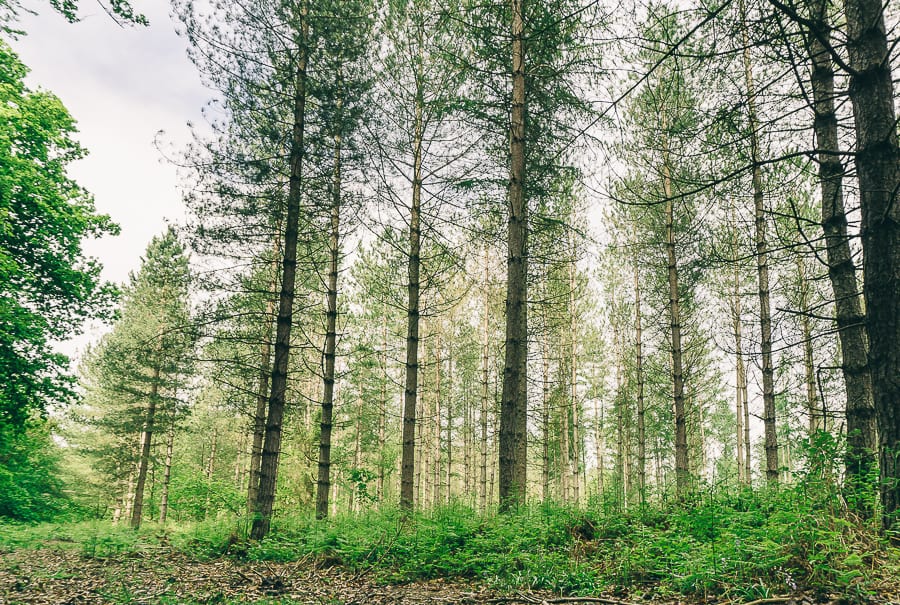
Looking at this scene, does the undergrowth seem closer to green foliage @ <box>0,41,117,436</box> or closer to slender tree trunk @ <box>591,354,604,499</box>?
green foliage @ <box>0,41,117,436</box>

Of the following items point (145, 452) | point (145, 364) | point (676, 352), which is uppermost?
point (676, 352)

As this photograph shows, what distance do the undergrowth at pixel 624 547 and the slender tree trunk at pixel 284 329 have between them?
0.67 m

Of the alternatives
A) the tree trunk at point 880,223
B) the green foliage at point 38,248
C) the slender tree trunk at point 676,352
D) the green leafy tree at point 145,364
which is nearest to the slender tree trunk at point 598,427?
the slender tree trunk at point 676,352

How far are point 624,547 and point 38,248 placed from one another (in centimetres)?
1712

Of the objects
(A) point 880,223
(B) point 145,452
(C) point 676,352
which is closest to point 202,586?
(A) point 880,223

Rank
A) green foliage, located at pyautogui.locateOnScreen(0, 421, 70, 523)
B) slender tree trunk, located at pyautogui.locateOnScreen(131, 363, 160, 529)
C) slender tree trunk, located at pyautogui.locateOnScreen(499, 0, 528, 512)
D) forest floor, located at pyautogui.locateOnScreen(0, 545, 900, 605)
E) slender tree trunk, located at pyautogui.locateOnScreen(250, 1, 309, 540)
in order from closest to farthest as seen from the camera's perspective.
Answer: forest floor, located at pyautogui.locateOnScreen(0, 545, 900, 605)
slender tree trunk, located at pyautogui.locateOnScreen(499, 0, 528, 512)
slender tree trunk, located at pyautogui.locateOnScreen(250, 1, 309, 540)
green foliage, located at pyautogui.locateOnScreen(0, 421, 70, 523)
slender tree trunk, located at pyautogui.locateOnScreen(131, 363, 160, 529)

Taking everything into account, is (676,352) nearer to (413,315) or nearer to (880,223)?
(413,315)

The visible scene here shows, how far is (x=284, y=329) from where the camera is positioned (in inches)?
348

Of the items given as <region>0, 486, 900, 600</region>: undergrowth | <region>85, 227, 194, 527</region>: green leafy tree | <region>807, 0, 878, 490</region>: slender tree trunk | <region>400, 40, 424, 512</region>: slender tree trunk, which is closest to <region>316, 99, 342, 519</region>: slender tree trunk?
<region>0, 486, 900, 600</region>: undergrowth

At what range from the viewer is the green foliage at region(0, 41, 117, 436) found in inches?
457

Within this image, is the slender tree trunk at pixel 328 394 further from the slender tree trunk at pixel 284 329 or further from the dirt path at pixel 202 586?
the dirt path at pixel 202 586

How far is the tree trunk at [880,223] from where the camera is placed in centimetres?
338

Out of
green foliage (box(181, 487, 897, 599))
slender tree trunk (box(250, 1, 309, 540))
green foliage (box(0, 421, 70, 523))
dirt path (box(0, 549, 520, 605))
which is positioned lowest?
green foliage (box(0, 421, 70, 523))

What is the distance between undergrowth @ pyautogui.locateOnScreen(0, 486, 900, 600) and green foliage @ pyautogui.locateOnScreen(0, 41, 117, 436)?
628 cm
